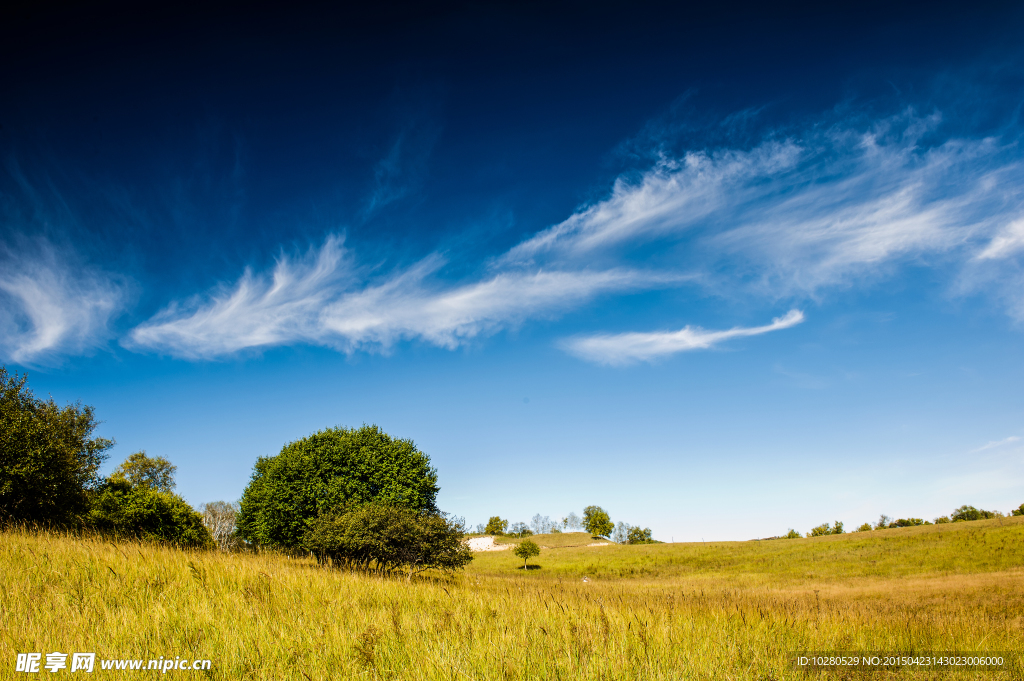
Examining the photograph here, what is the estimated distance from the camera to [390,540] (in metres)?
25.1

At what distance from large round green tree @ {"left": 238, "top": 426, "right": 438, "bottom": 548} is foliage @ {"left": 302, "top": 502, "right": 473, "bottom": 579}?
11.1 feet

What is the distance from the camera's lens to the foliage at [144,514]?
122 feet

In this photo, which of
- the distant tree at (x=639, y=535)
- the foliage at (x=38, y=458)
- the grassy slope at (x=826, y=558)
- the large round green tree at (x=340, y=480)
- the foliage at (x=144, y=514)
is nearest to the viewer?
the foliage at (x=38, y=458)

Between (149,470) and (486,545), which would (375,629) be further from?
(486,545)

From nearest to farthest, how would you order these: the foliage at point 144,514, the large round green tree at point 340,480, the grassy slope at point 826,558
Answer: the large round green tree at point 340,480, the foliage at point 144,514, the grassy slope at point 826,558

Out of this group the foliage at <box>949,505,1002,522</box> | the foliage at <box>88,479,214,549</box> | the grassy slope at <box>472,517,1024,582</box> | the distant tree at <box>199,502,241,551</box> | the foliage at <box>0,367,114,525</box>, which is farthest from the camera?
the foliage at <box>949,505,1002,522</box>

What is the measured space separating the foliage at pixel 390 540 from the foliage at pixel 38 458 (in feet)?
45.9

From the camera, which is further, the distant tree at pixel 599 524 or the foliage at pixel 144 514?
the distant tree at pixel 599 524

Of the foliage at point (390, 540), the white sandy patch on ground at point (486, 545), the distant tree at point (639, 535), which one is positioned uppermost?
the foliage at point (390, 540)

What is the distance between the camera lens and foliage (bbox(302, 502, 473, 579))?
80.6 ft

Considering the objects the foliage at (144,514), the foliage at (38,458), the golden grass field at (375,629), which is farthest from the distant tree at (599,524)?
the golden grass field at (375,629)

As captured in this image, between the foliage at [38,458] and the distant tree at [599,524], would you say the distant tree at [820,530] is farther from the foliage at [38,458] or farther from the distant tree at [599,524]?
the foliage at [38,458]

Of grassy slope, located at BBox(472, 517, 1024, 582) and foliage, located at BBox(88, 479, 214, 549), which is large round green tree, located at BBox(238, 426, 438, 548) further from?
grassy slope, located at BBox(472, 517, 1024, 582)

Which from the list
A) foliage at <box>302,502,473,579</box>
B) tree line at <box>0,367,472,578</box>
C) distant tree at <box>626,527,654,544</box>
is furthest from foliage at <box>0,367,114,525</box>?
distant tree at <box>626,527,654,544</box>
